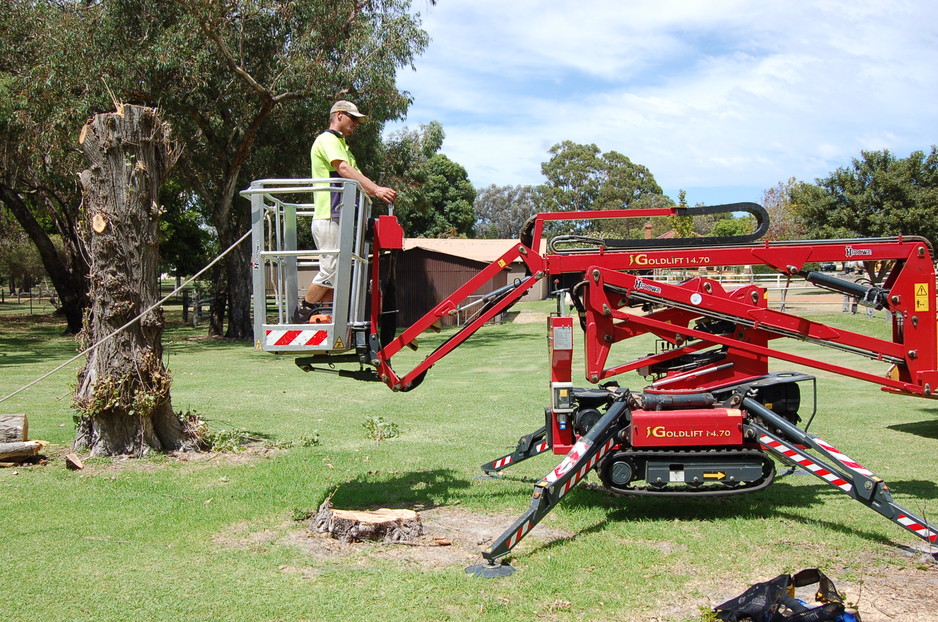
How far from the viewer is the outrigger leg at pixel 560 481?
576 cm

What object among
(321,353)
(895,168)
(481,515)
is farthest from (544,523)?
(895,168)

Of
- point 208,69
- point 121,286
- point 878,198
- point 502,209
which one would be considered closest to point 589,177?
point 502,209

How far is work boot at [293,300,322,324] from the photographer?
6.60 meters

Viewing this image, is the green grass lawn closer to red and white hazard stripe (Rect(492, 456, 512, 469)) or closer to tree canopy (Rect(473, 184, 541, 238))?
red and white hazard stripe (Rect(492, 456, 512, 469))

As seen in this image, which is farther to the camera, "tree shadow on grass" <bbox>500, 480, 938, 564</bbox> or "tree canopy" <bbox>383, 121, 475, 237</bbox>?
"tree canopy" <bbox>383, 121, 475, 237</bbox>

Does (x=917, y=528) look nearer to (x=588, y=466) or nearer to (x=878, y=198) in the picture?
(x=588, y=466)

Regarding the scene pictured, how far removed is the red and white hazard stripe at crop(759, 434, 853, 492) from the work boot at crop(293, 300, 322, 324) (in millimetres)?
3797

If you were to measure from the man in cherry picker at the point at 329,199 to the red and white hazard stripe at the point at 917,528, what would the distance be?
4591 mm

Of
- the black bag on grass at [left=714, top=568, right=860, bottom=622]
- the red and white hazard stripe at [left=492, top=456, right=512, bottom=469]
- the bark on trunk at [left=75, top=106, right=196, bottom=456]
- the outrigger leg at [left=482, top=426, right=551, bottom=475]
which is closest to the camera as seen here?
the black bag on grass at [left=714, top=568, right=860, bottom=622]

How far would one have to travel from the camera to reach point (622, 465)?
6.74m

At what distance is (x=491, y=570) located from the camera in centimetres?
566

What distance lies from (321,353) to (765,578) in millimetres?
3753

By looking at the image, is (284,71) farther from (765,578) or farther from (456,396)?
(765,578)

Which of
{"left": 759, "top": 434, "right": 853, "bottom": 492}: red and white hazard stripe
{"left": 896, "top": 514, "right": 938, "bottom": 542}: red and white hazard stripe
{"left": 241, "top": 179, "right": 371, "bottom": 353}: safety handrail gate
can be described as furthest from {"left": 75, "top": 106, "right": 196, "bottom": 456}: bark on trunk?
{"left": 896, "top": 514, "right": 938, "bottom": 542}: red and white hazard stripe
